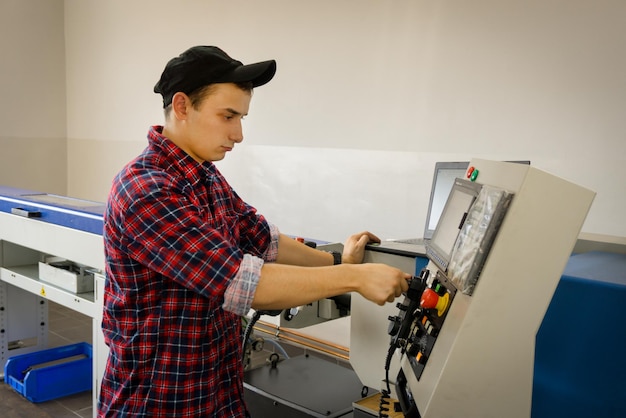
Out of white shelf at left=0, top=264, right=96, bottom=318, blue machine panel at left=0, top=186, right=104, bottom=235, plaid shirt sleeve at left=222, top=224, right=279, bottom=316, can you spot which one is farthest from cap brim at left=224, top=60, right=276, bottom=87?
white shelf at left=0, top=264, right=96, bottom=318

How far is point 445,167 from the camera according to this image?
181 cm

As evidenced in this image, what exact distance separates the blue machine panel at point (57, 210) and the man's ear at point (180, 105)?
4.33 ft

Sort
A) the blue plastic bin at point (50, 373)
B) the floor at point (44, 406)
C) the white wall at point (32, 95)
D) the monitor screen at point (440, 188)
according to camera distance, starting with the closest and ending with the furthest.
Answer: the monitor screen at point (440, 188), the floor at point (44, 406), the blue plastic bin at point (50, 373), the white wall at point (32, 95)

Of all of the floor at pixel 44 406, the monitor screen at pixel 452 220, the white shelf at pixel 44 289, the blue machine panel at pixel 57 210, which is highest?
the monitor screen at pixel 452 220

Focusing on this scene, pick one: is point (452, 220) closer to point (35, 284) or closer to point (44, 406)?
point (35, 284)

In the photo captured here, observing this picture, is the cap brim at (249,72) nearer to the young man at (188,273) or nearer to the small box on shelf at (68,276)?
the young man at (188,273)

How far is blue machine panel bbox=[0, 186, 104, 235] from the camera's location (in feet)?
8.23

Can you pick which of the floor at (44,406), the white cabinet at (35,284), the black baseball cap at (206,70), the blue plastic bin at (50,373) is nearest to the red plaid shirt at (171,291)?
the black baseball cap at (206,70)

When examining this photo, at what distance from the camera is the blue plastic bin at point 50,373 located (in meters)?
3.07

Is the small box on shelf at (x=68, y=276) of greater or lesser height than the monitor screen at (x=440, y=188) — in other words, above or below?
below

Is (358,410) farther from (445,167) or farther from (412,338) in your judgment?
(445,167)

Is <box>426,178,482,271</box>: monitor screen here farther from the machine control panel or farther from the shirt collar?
the shirt collar

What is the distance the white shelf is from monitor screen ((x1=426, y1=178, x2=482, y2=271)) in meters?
1.85

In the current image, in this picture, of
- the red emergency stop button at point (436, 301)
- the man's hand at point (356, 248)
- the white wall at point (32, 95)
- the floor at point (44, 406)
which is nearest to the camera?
the red emergency stop button at point (436, 301)
